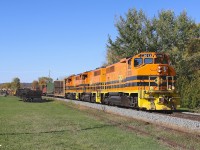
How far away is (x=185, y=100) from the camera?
29.7m

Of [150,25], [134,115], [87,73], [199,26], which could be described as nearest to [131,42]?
[150,25]

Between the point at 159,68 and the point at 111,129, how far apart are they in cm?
831

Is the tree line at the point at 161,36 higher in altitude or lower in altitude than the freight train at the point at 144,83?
higher

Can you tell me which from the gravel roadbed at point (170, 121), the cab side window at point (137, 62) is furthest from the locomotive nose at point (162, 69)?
the gravel roadbed at point (170, 121)

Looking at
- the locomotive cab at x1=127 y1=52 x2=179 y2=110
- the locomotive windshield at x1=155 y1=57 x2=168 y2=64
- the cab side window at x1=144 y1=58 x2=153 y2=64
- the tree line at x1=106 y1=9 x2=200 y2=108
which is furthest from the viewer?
the tree line at x1=106 y1=9 x2=200 y2=108

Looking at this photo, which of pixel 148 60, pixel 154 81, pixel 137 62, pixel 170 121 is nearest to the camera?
pixel 170 121

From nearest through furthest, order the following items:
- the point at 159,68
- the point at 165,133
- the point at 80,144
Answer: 1. the point at 80,144
2. the point at 165,133
3. the point at 159,68

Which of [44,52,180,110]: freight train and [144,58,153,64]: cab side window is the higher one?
[144,58,153,64]: cab side window

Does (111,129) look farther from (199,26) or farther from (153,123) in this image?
(199,26)

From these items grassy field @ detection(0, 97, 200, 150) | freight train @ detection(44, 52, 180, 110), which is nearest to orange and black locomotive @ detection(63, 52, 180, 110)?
freight train @ detection(44, 52, 180, 110)

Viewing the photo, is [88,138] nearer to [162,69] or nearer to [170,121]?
[170,121]

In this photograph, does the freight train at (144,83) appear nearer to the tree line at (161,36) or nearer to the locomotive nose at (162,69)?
the locomotive nose at (162,69)

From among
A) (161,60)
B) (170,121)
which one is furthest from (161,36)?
(170,121)

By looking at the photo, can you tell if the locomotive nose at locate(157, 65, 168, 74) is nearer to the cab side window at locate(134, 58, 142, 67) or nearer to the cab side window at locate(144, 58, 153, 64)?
the cab side window at locate(144, 58, 153, 64)
